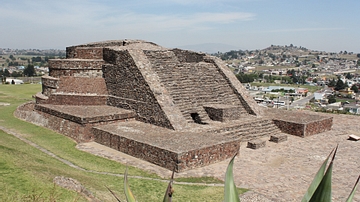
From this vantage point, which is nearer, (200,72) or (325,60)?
(200,72)

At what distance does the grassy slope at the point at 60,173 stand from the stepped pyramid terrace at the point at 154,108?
30.4 inches

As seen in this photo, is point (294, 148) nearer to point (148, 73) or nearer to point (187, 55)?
point (148, 73)

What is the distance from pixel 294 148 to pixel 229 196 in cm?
849

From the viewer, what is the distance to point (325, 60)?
181m

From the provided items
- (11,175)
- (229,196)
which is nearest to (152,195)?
(11,175)

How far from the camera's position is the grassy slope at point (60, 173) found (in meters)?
4.92

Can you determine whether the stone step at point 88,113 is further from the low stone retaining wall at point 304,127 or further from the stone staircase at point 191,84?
the low stone retaining wall at point 304,127

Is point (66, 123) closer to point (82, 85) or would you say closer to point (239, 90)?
point (82, 85)

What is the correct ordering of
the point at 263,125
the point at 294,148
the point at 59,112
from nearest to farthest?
the point at 294,148 < the point at 59,112 < the point at 263,125

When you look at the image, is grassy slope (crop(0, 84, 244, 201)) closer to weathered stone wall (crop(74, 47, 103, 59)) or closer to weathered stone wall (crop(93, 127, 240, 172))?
weathered stone wall (crop(93, 127, 240, 172))

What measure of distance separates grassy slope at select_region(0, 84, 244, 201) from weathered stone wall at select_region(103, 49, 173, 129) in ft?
7.80

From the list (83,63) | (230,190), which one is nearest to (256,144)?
(83,63)

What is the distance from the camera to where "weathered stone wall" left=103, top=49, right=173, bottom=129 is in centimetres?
1060

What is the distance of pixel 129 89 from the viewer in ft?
37.9
